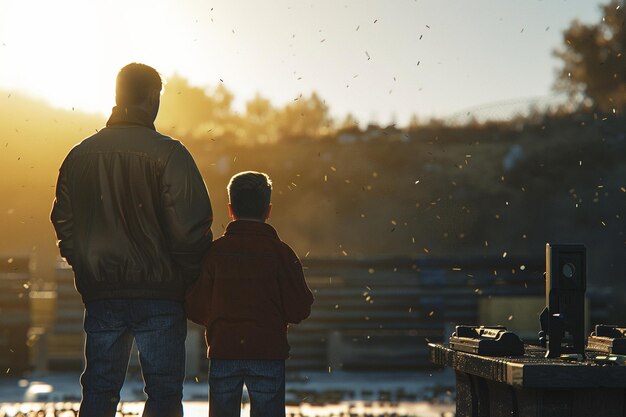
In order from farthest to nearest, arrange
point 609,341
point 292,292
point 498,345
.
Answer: point 609,341 < point 498,345 < point 292,292

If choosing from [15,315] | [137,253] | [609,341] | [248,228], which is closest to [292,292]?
[248,228]

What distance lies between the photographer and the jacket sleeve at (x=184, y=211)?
19.0 feet

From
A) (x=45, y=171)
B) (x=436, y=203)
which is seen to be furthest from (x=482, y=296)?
(x=45, y=171)

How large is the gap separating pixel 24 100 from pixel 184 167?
45.0 m

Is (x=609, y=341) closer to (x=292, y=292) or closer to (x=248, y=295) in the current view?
(x=292, y=292)

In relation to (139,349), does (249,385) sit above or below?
below

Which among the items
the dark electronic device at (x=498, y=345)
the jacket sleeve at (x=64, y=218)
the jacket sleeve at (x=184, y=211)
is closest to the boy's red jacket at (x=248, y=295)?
the jacket sleeve at (x=184, y=211)

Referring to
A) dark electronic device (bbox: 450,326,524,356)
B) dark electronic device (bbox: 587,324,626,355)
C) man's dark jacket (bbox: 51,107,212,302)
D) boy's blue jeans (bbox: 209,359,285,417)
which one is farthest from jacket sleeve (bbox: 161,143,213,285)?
dark electronic device (bbox: 587,324,626,355)

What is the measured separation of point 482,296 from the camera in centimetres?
1580

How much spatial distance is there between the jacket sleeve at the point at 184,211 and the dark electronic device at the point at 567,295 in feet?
5.35

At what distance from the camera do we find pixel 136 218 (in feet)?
19.3

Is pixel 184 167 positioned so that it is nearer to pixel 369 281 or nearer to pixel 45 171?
pixel 369 281

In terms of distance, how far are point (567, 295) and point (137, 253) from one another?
2.02 m

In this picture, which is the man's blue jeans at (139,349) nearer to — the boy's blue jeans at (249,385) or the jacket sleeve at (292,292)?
the boy's blue jeans at (249,385)
